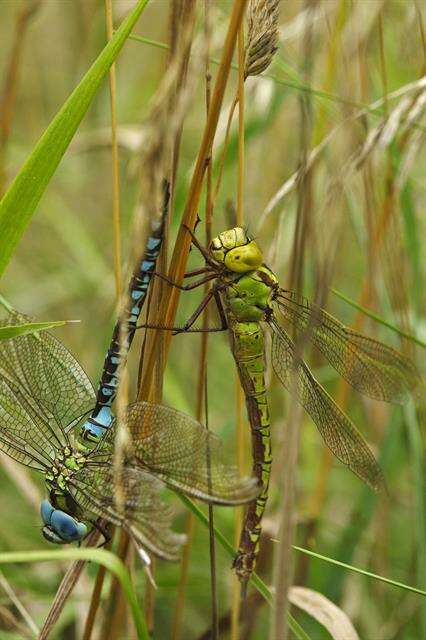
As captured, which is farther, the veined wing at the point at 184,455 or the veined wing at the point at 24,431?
the veined wing at the point at 24,431

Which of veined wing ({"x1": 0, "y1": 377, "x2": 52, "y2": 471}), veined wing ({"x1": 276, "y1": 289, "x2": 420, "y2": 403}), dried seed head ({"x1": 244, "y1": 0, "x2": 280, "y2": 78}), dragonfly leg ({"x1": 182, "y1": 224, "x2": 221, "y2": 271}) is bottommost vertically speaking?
veined wing ({"x1": 0, "y1": 377, "x2": 52, "y2": 471})

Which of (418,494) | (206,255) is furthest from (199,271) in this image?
(418,494)

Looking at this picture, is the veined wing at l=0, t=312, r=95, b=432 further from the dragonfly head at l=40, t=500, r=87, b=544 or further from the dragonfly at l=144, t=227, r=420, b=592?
the dragonfly at l=144, t=227, r=420, b=592

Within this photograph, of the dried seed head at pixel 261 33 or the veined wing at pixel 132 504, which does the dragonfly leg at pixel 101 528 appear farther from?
the dried seed head at pixel 261 33

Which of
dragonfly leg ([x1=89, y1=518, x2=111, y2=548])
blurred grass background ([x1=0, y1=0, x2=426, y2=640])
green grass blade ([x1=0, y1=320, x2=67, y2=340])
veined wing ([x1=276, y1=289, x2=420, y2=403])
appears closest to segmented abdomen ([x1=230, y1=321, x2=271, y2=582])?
veined wing ([x1=276, y1=289, x2=420, y2=403])

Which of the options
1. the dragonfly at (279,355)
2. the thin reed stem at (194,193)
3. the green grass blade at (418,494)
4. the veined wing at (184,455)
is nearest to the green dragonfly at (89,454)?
the veined wing at (184,455)
